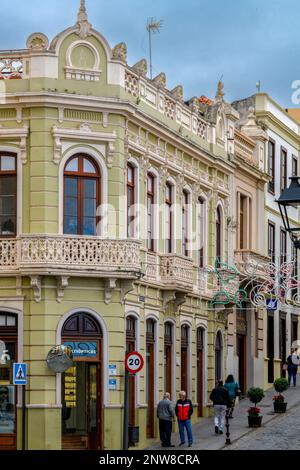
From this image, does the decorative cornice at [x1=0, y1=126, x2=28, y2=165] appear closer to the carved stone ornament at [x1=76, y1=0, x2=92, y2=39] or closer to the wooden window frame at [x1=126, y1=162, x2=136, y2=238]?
the carved stone ornament at [x1=76, y1=0, x2=92, y2=39]

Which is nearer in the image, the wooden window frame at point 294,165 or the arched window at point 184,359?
the arched window at point 184,359

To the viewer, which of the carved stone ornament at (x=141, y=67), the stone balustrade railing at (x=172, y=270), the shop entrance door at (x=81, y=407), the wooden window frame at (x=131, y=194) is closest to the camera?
the shop entrance door at (x=81, y=407)

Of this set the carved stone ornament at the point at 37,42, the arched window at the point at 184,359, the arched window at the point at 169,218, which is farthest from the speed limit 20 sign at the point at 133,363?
the arched window at the point at 184,359

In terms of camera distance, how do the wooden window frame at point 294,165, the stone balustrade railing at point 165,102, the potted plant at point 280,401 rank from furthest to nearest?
the wooden window frame at point 294,165 → the potted plant at point 280,401 → the stone balustrade railing at point 165,102

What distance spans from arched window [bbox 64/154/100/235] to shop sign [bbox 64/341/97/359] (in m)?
2.97

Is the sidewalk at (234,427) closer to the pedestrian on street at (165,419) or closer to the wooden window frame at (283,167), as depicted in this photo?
the pedestrian on street at (165,419)

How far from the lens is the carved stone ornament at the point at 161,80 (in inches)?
1725

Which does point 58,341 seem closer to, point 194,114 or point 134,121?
point 134,121

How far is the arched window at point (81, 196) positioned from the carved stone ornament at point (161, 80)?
17.5 ft

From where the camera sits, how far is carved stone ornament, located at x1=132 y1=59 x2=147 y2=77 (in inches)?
1641

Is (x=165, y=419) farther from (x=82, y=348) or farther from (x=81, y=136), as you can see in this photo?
(x=81, y=136)

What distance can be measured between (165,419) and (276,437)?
11.1 ft

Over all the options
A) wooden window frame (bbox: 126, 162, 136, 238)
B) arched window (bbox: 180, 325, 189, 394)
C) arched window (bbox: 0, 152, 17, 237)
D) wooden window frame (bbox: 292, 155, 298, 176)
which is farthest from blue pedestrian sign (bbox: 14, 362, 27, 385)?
wooden window frame (bbox: 292, 155, 298, 176)
